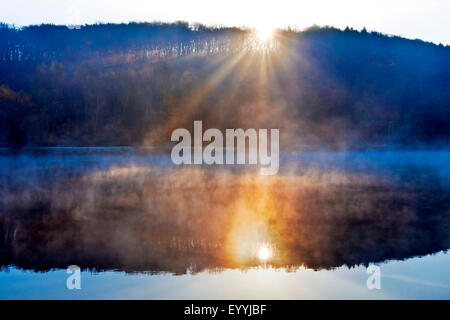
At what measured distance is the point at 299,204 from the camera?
9062mm

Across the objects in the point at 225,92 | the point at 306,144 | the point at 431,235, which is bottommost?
the point at 431,235

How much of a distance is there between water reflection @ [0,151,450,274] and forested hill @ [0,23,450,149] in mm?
14663

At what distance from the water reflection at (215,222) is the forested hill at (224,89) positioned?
48.1 feet

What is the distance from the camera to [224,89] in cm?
3669

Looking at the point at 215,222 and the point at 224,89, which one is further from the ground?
the point at 224,89

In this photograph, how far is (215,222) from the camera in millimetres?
7488

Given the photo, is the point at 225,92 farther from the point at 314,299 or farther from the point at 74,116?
the point at 314,299

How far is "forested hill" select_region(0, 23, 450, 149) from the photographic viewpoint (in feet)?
99.2

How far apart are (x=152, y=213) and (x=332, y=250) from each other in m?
3.74

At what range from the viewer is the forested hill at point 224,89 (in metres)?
30.2

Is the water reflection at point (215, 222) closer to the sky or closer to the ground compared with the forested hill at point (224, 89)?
closer to the ground

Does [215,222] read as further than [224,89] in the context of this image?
No

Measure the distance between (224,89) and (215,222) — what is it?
3004 centimetres
